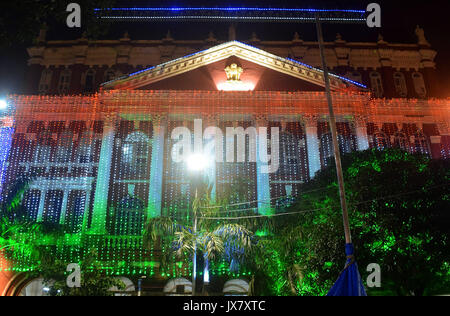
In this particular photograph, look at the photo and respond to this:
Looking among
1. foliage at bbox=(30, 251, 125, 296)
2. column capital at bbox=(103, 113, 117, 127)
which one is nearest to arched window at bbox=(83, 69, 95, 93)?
column capital at bbox=(103, 113, 117, 127)

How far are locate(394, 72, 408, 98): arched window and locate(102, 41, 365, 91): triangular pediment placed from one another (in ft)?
26.1

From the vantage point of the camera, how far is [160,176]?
2314cm

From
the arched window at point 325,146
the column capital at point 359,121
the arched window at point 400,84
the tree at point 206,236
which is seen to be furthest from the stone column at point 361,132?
the tree at point 206,236

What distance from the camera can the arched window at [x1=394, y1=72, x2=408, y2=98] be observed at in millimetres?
30314

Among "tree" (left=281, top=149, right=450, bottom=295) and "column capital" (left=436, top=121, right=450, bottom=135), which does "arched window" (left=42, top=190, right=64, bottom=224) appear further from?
"column capital" (left=436, top=121, right=450, bottom=135)

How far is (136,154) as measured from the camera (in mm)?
25156

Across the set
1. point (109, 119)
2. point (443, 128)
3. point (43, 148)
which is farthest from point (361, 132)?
point (43, 148)

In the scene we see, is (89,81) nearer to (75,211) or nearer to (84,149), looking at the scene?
(84,149)

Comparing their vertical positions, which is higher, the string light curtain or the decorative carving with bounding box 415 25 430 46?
the decorative carving with bounding box 415 25 430 46

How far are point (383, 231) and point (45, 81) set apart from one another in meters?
26.4

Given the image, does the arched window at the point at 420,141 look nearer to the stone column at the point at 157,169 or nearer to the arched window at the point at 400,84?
the arched window at the point at 400,84

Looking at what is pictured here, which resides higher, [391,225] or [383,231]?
[391,225]
